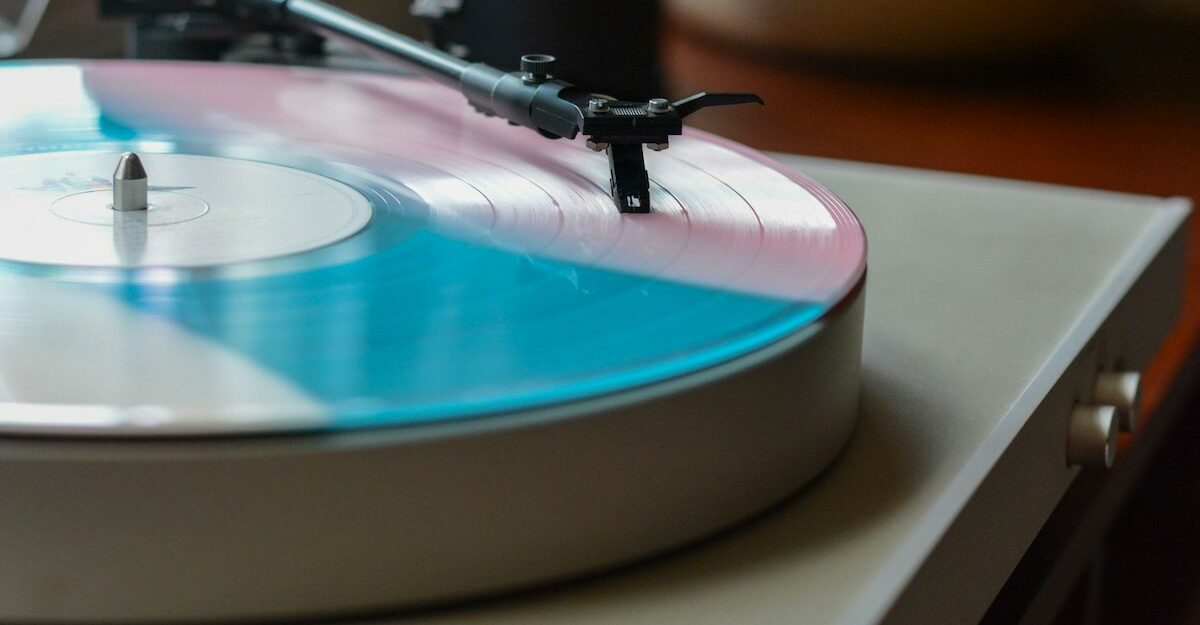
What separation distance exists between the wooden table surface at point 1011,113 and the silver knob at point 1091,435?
1013 mm

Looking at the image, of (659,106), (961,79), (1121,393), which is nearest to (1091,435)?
(1121,393)

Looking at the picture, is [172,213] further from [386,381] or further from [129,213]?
[386,381]

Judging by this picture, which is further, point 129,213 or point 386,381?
point 129,213

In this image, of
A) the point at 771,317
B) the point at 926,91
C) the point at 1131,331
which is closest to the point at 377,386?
the point at 771,317

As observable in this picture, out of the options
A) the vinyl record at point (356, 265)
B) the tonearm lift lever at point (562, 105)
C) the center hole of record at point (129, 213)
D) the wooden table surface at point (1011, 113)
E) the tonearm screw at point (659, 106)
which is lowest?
the wooden table surface at point (1011, 113)

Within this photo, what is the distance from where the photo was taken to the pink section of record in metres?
0.55

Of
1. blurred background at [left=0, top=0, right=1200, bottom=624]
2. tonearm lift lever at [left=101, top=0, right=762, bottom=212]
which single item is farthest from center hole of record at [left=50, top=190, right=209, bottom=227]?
blurred background at [left=0, top=0, right=1200, bottom=624]

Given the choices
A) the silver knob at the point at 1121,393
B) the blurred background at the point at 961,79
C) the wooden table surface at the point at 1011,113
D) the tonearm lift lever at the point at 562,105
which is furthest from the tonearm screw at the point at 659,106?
the wooden table surface at the point at 1011,113

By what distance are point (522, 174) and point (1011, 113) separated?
1136mm

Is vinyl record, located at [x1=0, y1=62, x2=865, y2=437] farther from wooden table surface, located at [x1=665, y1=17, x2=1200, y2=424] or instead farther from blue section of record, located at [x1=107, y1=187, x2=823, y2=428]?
wooden table surface, located at [x1=665, y1=17, x2=1200, y2=424]

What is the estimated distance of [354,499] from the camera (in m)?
0.38

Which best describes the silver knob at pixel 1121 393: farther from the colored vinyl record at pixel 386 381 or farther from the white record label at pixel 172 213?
the white record label at pixel 172 213

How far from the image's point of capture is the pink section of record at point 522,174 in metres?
0.55

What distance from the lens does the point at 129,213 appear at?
59 cm
